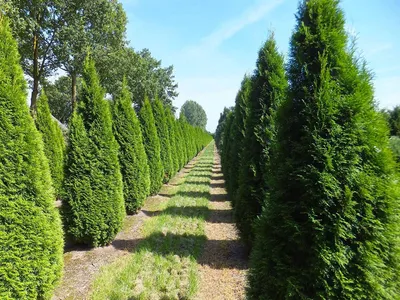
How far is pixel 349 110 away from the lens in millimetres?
2650

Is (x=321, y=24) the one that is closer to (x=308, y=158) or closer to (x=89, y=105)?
(x=308, y=158)

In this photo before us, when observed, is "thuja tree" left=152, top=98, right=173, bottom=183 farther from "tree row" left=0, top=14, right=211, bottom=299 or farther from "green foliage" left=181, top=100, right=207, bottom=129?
"green foliage" left=181, top=100, right=207, bottom=129

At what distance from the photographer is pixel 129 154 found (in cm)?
863

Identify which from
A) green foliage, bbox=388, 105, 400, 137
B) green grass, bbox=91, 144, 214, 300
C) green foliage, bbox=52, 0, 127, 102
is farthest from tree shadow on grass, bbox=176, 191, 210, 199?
green foliage, bbox=52, 0, 127, 102

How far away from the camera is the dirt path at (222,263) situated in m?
4.46

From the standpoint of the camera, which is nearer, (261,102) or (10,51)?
(10,51)

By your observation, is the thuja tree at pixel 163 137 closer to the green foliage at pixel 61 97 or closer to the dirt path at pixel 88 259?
the dirt path at pixel 88 259

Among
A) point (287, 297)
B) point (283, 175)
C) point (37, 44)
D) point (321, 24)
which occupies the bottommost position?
point (287, 297)

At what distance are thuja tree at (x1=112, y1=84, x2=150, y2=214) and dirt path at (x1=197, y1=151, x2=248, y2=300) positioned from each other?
255cm

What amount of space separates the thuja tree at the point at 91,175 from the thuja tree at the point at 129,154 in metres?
1.85

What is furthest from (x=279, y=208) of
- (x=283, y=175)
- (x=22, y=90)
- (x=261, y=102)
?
(x=22, y=90)

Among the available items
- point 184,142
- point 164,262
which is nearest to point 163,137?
point 184,142

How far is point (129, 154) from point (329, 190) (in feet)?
23.1

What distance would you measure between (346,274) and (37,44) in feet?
83.9
